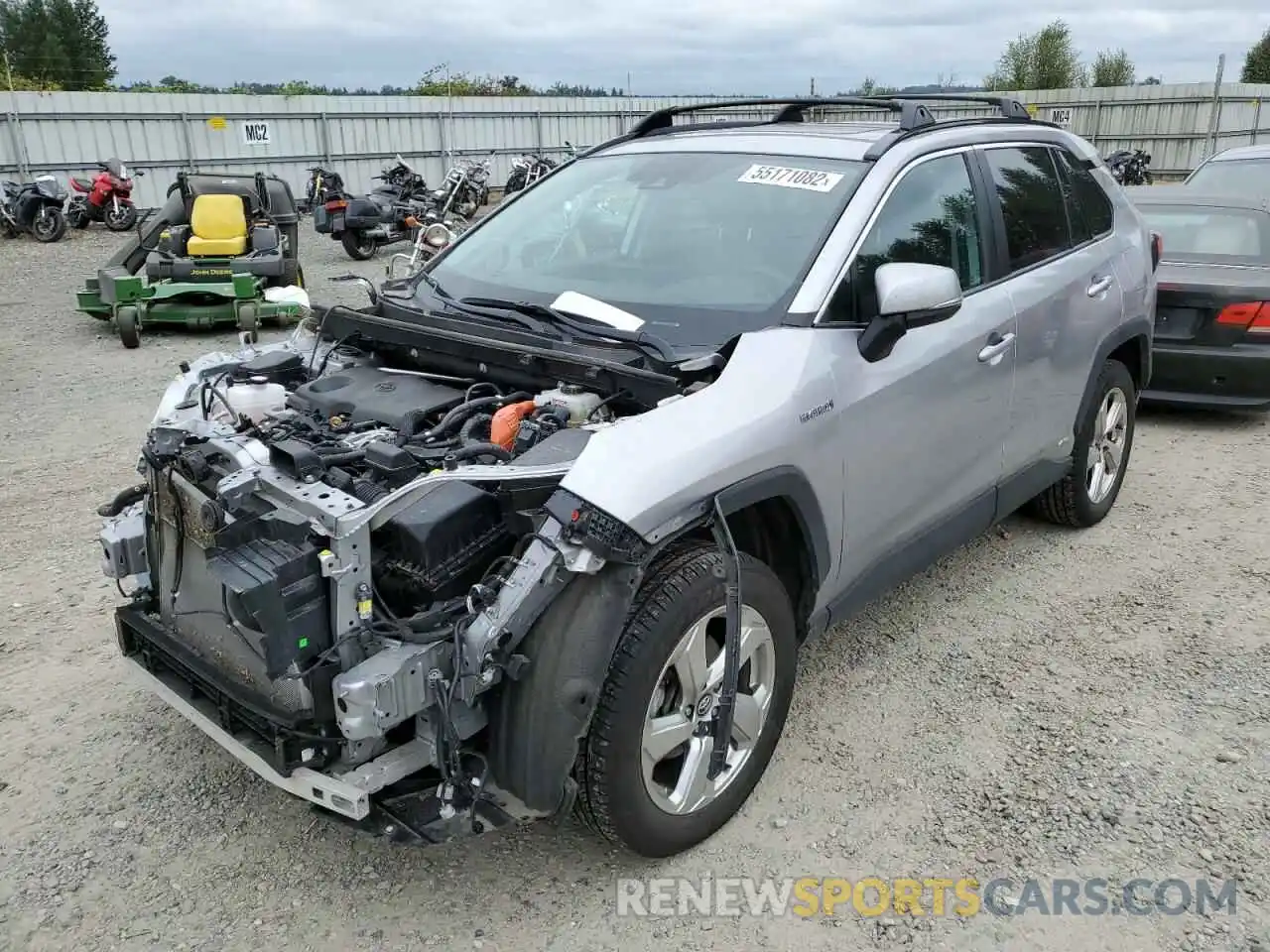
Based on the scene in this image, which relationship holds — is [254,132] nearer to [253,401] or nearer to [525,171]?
[525,171]

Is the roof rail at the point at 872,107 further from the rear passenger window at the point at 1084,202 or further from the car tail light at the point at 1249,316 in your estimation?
the car tail light at the point at 1249,316

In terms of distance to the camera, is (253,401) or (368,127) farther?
(368,127)

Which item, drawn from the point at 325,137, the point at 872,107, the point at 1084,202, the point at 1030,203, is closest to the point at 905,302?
the point at 872,107

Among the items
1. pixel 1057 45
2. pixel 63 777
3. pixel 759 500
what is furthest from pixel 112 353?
pixel 1057 45

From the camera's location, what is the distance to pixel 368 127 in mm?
21688

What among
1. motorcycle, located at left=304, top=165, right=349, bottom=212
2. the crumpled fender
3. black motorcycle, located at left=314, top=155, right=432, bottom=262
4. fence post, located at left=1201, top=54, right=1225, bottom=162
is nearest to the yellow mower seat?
black motorcycle, located at left=314, top=155, right=432, bottom=262

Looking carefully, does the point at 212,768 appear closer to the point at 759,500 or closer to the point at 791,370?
→ the point at 759,500

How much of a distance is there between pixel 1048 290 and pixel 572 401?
91.2 inches

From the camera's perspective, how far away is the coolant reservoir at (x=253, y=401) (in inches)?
130

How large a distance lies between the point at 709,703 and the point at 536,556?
2.48 feet

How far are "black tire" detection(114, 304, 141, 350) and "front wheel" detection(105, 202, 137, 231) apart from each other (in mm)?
9102

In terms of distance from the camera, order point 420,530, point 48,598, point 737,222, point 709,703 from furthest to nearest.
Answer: point 48,598 → point 737,222 → point 709,703 → point 420,530

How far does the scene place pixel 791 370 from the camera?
303 centimetres

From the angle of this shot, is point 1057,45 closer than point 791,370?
No
